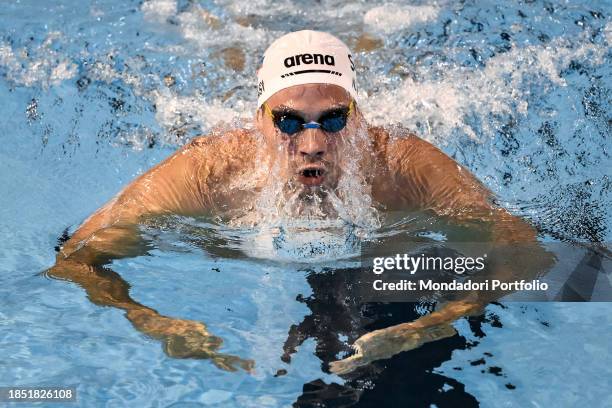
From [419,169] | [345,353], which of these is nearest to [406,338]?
[345,353]

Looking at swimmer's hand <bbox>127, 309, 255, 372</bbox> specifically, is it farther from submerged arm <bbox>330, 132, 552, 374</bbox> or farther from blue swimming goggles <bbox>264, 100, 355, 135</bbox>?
blue swimming goggles <bbox>264, 100, 355, 135</bbox>

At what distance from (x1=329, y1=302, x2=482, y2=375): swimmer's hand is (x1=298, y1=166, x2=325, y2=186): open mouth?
709 mm

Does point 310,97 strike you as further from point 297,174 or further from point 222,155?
point 222,155

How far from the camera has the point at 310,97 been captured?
3.19m

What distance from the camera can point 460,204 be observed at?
319 cm

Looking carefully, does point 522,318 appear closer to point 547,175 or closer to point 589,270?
point 589,270

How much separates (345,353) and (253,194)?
906 millimetres

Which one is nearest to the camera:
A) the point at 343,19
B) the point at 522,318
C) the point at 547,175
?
the point at 522,318

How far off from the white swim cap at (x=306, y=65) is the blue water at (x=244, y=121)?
0.48 metres

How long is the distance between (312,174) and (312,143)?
0.48 ft

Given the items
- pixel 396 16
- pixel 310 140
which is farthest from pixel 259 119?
pixel 396 16

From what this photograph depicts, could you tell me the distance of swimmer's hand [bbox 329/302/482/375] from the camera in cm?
262

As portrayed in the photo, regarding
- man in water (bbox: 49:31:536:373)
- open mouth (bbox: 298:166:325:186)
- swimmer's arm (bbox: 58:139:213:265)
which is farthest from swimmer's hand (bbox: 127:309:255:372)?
open mouth (bbox: 298:166:325:186)

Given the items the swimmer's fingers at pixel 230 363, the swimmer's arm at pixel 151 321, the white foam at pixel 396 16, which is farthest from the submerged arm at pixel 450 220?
the white foam at pixel 396 16
